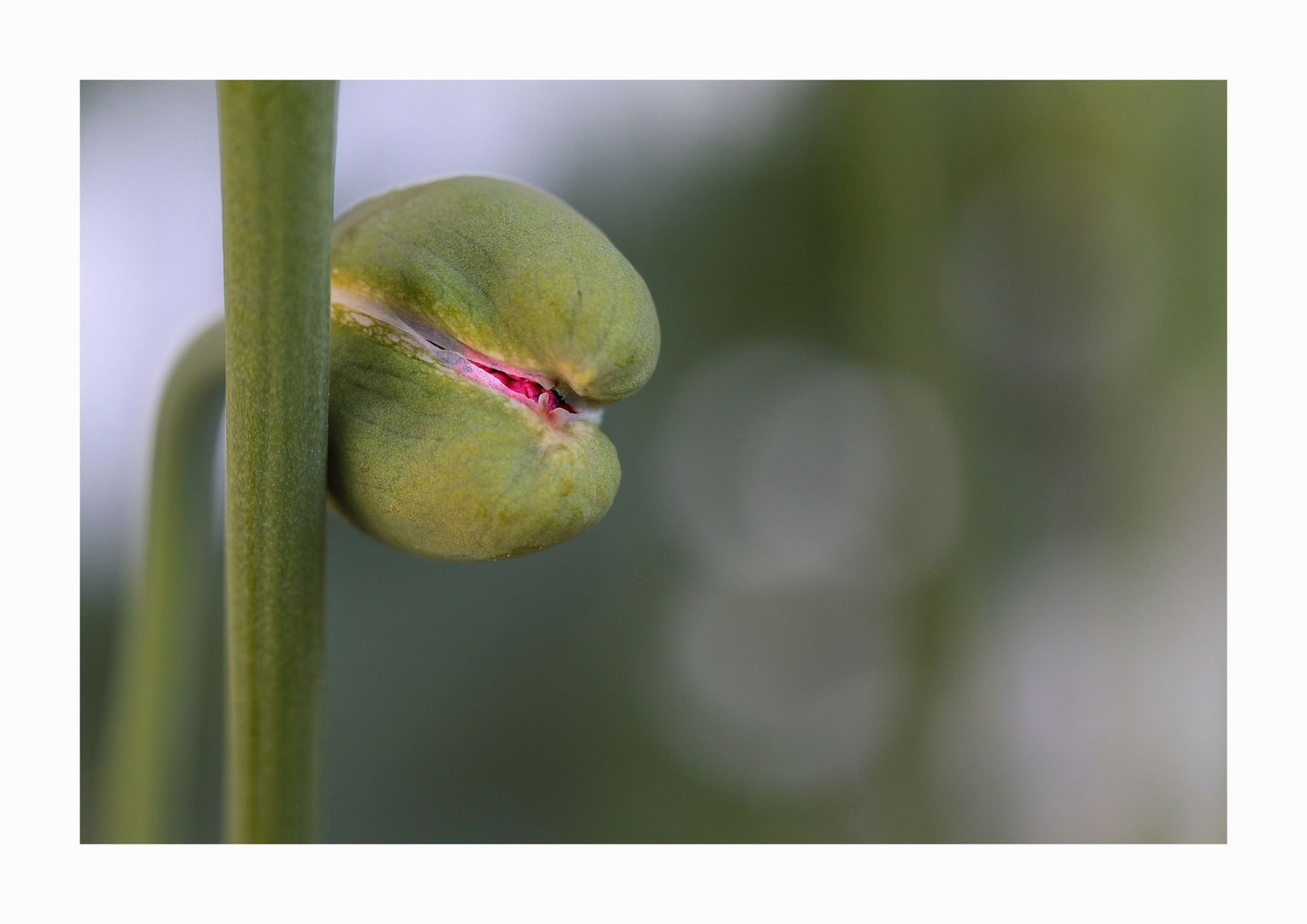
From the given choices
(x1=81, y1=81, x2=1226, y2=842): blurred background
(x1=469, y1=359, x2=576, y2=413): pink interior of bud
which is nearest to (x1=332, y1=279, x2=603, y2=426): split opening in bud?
(x1=469, y1=359, x2=576, y2=413): pink interior of bud

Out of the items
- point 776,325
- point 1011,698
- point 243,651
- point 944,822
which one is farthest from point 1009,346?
point 243,651

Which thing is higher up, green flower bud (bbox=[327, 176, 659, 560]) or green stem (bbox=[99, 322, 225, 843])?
green flower bud (bbox=[327, 176, 659, 560])

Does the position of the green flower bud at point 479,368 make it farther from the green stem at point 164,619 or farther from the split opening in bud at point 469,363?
the green stem at point 164,619

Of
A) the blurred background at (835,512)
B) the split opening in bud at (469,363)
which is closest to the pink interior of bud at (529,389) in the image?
the split opening in bud at (469,363)

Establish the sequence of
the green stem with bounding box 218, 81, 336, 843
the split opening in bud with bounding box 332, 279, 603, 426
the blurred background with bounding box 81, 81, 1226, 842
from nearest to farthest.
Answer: the green stem with bounding box 218, 81, 336, 843
the split opening in bud with bounding box 332, 279, 603, 426
the blurred background with bounding box 81, 81, 1226, 842

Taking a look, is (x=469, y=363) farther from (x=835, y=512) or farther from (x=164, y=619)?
(x=835, y=512)

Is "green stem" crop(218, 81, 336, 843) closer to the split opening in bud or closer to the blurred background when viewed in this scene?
the split opening in bud

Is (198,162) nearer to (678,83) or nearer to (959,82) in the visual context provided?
(678,83)
